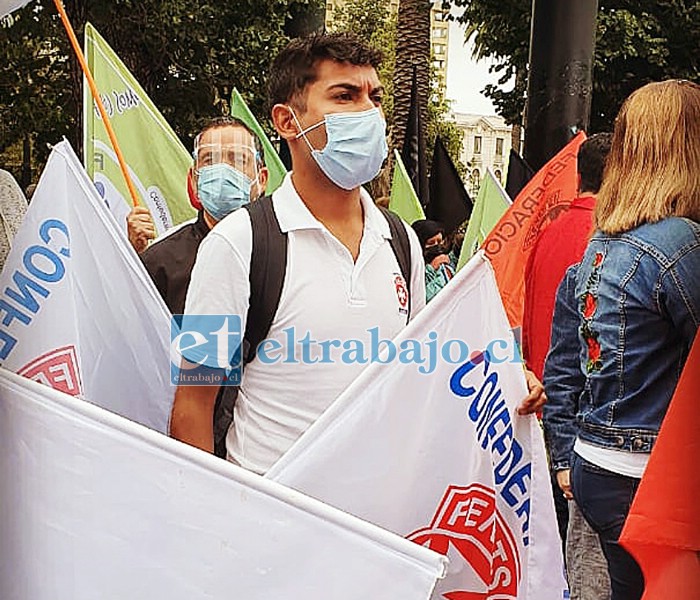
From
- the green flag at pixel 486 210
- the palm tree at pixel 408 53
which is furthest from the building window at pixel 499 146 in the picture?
the green flag at pixel 486 210

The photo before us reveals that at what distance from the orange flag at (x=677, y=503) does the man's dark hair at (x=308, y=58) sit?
48.5 inches

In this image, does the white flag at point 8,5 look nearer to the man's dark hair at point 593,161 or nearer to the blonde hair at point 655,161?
the blonde hair at point 655,161

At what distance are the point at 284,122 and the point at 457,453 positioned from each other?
92 cm

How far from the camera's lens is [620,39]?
11.9 meters

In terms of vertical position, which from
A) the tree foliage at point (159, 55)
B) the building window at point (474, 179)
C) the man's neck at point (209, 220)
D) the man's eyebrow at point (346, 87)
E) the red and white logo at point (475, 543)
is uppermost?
the building window at point (474, 179)

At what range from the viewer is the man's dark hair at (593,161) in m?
3.63

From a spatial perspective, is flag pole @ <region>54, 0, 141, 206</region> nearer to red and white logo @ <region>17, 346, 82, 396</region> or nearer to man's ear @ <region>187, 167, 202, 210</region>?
man's ear @ <region>187, 167, 202, 210</region>

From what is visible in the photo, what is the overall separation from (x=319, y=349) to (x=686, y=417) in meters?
0.97

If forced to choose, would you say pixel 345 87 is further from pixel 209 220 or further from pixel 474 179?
pixel 474 179

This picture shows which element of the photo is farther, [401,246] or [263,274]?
[401,246]

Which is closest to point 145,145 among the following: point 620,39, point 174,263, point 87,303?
point 174,263

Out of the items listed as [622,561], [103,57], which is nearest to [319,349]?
[622,561]

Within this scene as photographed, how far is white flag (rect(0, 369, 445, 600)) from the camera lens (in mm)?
1438

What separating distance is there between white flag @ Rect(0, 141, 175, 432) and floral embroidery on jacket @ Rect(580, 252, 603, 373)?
1200 mm
